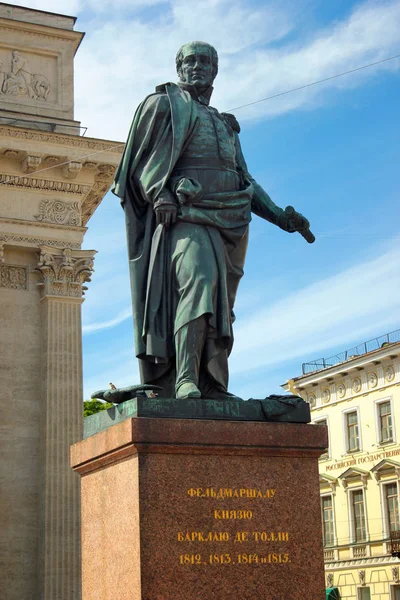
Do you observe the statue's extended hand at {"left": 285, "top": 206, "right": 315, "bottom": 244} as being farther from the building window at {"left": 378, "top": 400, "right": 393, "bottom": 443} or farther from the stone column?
the building window at {"left": 378, "top": 400, "right": 393, "bottom": 443}

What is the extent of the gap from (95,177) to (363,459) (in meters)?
25.4

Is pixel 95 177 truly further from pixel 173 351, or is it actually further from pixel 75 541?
pixel 173 351

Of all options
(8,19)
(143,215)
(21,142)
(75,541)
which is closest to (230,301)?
(143,215)

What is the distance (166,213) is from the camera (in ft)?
27.2

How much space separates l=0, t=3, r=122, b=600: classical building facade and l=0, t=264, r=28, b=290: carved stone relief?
23mm

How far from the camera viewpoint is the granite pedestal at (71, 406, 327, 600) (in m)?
7.06

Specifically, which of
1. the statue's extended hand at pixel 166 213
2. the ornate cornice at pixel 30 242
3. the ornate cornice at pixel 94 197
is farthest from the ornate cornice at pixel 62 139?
the statue's extended hand at pixel 166 213

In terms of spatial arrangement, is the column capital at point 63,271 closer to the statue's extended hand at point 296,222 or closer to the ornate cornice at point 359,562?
the statue's extended hand at point 296,222

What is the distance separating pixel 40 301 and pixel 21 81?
5.78 meters

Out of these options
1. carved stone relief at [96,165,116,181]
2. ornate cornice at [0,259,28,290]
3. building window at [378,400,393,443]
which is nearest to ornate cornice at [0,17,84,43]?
carved stone relief at [96,165,116,181]

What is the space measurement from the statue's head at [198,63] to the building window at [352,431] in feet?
130

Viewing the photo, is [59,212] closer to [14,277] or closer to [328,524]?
[14,277]

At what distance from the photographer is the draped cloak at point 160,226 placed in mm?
8203

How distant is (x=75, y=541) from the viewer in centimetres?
2220
